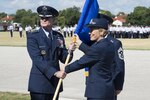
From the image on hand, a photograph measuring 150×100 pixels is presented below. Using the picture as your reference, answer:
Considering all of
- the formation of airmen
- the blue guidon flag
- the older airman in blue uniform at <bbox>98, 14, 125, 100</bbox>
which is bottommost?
the formation of airmen

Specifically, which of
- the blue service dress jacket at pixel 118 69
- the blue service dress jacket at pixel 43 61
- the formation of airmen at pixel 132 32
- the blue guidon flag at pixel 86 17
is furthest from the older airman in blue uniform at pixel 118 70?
the formation of airmen at pixel 132 32

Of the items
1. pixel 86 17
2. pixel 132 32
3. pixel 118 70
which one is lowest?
pixel 132 32

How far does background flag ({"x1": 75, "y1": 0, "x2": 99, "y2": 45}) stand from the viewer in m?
6.11

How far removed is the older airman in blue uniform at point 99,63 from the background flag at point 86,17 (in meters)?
1.09

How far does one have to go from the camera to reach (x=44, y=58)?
5258mm

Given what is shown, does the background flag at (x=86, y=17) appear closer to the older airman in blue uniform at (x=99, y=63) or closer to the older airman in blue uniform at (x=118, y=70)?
the older airman in blue uniform at (x=118, y=70)

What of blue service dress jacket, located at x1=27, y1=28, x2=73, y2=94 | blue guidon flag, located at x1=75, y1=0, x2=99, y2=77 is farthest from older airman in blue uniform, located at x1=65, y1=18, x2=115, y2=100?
blue guidon flag, located at x1=75, y1=0, x2=99, y2=77

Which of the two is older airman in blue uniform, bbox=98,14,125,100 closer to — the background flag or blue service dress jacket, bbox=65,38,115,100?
the background flag

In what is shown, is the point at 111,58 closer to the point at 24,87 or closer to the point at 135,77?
the point at 24,87

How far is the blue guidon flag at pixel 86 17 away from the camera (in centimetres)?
610

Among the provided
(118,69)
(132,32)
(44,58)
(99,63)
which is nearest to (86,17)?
(118,69)

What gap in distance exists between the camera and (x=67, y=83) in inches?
471

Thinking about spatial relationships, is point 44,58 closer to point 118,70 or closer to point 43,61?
point 43,61

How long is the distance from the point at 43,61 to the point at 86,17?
1.31m
